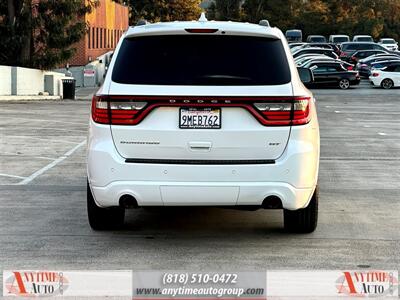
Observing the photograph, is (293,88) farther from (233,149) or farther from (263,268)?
(263,268)

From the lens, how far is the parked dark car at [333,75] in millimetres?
45906

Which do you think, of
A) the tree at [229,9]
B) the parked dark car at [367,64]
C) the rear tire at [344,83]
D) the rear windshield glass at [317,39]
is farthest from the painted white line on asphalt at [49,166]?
the tree at [229,9]

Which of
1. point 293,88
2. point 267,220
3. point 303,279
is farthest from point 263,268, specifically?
point 267,220

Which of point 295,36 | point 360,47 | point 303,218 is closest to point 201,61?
point 303,218

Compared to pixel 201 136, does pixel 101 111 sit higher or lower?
higher

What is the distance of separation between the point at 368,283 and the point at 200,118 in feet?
6.41

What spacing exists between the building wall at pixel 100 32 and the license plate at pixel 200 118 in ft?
132

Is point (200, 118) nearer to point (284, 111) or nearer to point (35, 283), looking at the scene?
point (284, 111)

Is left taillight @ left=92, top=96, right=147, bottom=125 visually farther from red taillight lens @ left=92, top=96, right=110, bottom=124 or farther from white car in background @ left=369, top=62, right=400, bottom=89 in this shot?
white car in background @ left=369, top=62, right=400, bottom=89

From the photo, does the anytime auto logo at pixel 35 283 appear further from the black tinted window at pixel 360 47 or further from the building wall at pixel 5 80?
the black tinted window at pixel 360 47

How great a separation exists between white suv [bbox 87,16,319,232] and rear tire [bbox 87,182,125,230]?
592 millimetres

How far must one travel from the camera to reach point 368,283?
22.8 ft

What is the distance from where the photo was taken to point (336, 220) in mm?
9555

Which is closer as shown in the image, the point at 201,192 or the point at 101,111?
the point at 201,192
